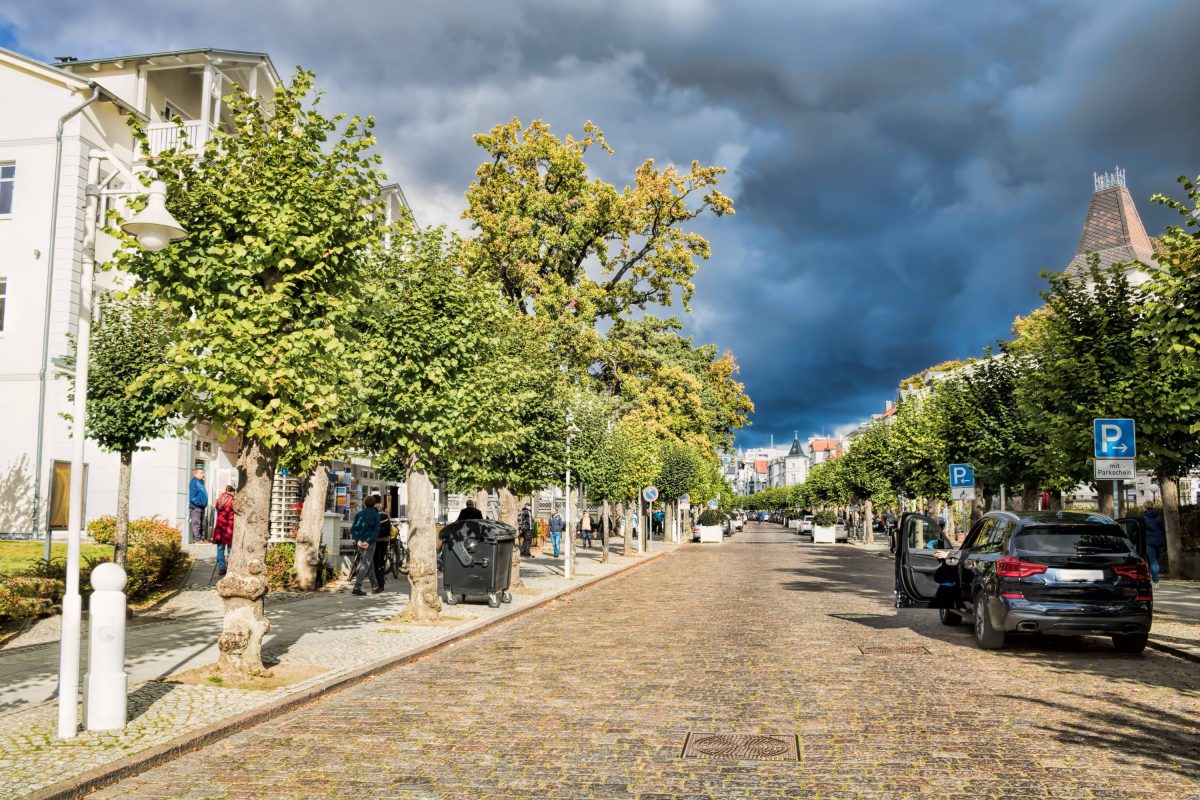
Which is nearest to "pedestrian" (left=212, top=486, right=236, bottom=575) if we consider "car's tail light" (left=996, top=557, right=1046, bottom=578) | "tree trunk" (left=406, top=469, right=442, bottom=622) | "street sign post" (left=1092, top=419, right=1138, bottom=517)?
"tree trunk" (left=406, top=469, right=442, bottom=622)

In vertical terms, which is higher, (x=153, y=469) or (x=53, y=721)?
(x=153, y=469)

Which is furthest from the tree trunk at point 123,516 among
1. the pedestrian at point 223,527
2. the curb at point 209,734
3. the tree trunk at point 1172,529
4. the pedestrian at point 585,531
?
the pedestrian at point 585,531

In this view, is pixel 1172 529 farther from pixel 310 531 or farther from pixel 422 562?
pixel 310 531

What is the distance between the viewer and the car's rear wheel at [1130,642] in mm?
11977

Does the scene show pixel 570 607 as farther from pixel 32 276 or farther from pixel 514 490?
pixel 32 276

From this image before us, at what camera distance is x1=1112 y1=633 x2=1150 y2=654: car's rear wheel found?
12.0 meters

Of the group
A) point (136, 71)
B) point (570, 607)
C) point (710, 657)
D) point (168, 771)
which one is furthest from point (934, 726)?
point (136, 71)

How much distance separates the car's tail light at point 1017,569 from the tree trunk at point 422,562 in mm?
8089

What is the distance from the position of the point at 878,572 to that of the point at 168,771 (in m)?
26.7

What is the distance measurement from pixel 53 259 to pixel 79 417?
19630mm

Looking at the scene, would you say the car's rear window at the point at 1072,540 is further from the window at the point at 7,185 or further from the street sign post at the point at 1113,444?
the window at the point at 7,185

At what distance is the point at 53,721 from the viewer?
7.50 metres

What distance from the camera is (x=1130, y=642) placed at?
39.7 feet

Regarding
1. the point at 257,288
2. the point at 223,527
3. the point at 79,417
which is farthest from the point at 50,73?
the point at 79,417
